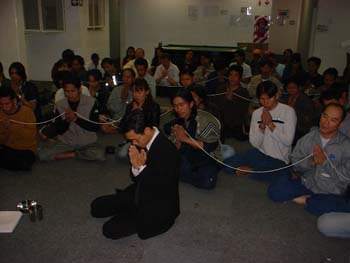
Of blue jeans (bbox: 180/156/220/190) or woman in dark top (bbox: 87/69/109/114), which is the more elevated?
woman in dark top (bbox: 87/69/109/114)

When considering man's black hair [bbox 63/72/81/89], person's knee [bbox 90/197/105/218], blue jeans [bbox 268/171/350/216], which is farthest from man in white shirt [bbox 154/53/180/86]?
person's knee [bbox 90/197/105/218]

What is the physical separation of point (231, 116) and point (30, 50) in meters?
5.49

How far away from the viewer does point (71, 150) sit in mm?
4031

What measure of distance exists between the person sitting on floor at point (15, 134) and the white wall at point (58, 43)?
464 centimetres

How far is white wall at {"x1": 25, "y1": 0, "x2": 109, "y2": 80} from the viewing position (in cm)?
794

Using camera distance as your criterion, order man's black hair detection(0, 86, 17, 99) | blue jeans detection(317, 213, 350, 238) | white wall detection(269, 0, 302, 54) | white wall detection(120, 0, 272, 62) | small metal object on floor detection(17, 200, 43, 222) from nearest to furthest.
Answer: blue jeans detection(317, 213, 350, 238) < small metal object on floor detection(17, 200, 43, 222) < man's black hair detection(0, 86, 17, 99) < white wall detection(120, 0, 272, 62) < white wall detection(269, 0, 302, 54)

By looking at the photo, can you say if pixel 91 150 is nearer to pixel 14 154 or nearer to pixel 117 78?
pixel 14 154

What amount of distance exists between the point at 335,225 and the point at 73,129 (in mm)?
2735

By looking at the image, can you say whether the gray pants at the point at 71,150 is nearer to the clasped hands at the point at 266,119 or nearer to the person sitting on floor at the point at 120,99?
the person sitting on floor at the point at 120,99

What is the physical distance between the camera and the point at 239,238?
2.66 metres

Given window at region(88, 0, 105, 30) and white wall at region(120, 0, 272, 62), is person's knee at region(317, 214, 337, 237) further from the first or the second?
white wall at region(120, 0, 272, 62)

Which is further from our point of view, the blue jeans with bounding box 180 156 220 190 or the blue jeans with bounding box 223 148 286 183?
the blue jeans with bounding box 223 148 286 183

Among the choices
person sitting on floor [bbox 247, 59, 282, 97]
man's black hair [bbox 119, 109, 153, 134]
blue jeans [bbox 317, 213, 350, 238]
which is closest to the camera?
man's black hair [bbox 119, 109, 153, 134]

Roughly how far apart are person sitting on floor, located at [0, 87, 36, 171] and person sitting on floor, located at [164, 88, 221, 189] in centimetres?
146
